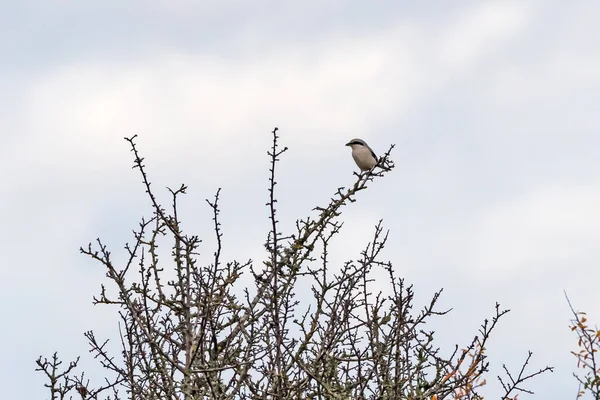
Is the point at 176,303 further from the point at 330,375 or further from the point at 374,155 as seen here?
the point at 374,155

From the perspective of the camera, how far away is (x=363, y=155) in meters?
12.9

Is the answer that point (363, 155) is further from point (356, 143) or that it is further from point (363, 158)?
point (356, 143)

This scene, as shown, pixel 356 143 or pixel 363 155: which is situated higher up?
pixel 356 143

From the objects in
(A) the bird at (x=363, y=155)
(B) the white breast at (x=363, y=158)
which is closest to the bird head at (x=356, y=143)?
(A) the bird at (x=363, y=155)

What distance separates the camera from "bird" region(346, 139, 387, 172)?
42.4ft

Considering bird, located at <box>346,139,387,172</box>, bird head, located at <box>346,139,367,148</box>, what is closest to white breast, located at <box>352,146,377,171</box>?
bird, located at <box>346,139,387,172</box>

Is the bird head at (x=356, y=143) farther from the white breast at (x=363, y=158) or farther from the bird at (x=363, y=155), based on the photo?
the white breast at (x=363, y=158)

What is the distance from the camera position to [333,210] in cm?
665

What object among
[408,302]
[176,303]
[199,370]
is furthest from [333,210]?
[199,370]

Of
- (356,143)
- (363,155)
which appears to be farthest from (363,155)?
(356,143)

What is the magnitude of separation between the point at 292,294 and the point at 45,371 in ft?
9.38

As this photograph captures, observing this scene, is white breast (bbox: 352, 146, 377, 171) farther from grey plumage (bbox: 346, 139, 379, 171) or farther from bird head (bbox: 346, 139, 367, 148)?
bird head (bbox: 346, 139, 367, 148)

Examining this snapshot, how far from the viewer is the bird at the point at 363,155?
1293cm

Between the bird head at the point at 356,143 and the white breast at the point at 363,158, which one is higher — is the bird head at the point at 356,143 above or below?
above
